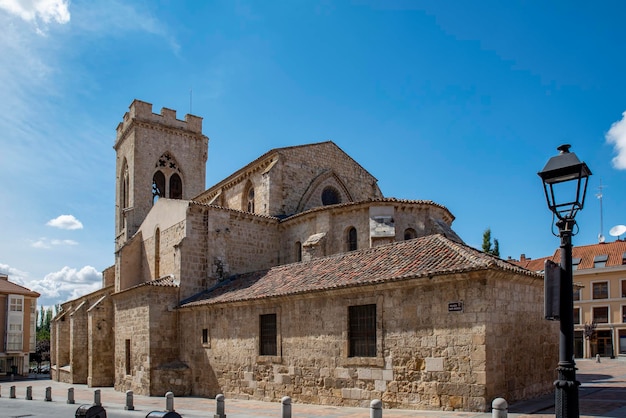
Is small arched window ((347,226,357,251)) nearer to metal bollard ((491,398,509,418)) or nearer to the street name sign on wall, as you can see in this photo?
the street name sign on wall

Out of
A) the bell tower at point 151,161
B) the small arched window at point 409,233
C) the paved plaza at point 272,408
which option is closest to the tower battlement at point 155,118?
the bell tower at point 151,161

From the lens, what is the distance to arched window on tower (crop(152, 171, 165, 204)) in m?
37.8

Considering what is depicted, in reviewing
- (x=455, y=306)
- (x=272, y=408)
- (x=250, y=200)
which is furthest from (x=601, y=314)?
(x=272, y=408)

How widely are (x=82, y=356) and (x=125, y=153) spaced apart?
46.2 ft

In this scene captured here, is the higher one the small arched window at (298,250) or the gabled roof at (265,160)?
the gabled roof at (265,160)

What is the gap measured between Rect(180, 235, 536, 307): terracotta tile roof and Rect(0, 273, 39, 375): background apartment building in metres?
30.5

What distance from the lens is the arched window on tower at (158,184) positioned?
37838 millimetres

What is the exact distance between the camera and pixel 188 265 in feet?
71.3

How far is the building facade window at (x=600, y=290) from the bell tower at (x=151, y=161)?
3227 cm

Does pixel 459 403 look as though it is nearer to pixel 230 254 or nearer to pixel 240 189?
pixel 230 254

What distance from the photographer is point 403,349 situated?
522 inches

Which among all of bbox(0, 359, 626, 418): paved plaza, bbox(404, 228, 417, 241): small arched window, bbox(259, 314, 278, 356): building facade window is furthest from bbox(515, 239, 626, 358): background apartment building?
bbox(259, 314, 278, 356): building facade window

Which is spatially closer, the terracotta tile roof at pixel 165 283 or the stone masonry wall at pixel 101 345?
the terracotta tile roof at pixel 165 283

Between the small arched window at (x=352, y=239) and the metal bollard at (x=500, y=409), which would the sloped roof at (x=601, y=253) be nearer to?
the small arched window at (x=352, y=239)
